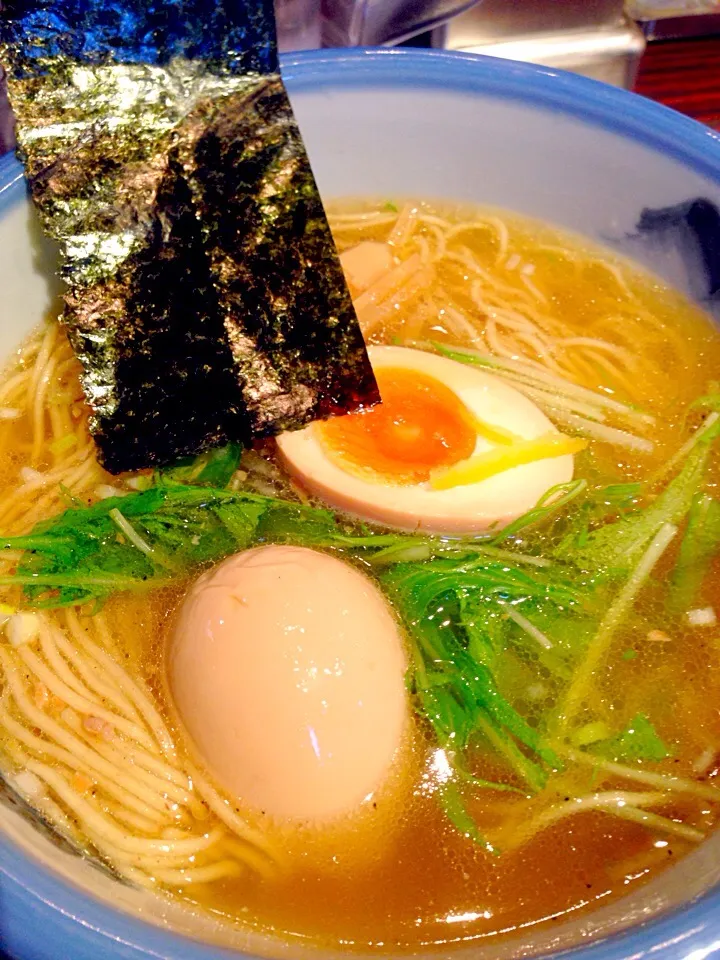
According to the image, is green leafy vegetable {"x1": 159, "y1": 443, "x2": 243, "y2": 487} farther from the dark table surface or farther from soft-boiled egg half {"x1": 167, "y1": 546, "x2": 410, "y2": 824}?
the dark table surface

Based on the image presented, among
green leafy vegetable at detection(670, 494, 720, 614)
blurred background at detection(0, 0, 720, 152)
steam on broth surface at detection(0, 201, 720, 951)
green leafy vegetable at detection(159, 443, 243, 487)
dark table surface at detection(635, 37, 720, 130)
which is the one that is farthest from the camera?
dark table surface at detection(635, 37, 720, 130)

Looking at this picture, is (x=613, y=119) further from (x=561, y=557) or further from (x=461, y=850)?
(x=461, y=850)

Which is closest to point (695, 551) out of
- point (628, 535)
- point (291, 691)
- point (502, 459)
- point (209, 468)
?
point (628, 535)

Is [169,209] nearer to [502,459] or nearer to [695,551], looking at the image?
[502,459]

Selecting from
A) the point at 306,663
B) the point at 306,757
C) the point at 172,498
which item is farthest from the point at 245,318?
the point at 306,757

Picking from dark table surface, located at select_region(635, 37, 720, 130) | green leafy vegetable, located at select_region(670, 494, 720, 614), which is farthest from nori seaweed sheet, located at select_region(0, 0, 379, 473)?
dark table surface, located at select_region(635, 37, 720, 130)

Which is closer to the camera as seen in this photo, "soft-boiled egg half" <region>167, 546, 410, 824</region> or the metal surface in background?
"soft-boiled egg half" <region>167, 546, 410, 824</region>
